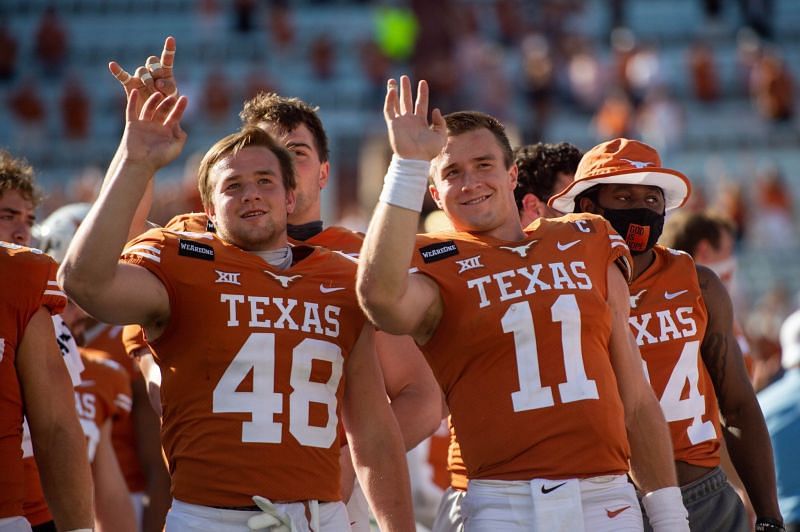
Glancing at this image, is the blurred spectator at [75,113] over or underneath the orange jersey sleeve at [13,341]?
over

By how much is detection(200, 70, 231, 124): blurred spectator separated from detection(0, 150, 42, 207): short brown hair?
1503 centimetres

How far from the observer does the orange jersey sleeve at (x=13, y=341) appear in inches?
172

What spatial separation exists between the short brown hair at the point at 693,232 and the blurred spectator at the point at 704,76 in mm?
14896

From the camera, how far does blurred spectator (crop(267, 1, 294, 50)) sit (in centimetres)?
2248

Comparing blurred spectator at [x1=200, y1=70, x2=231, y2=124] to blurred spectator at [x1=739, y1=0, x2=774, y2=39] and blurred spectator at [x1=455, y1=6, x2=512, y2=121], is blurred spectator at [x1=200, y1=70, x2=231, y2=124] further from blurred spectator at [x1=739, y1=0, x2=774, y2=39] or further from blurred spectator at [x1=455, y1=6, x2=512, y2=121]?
blurred spectator at [x1=739, y1=0, x2=774, y2=39]

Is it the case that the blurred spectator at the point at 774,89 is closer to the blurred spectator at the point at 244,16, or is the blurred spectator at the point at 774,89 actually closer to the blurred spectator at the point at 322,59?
the blurred spectator at the point at 322,59

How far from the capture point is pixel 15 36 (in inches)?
923

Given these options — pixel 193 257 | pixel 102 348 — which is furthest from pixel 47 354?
pixel 102 348

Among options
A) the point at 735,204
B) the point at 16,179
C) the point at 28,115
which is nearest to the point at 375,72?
the point at 28,115

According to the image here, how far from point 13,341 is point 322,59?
17.8 metres

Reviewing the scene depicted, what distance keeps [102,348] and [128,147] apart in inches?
115

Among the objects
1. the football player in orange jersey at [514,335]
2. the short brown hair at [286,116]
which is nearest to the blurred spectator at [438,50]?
the short brown hair at [286,116]

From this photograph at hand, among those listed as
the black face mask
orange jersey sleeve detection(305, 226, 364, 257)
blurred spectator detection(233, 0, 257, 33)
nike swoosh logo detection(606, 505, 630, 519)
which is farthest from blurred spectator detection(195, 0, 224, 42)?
nike swoosh logo detection(606, 505, 630, 519)

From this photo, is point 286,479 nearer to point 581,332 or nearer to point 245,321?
point 245,321
